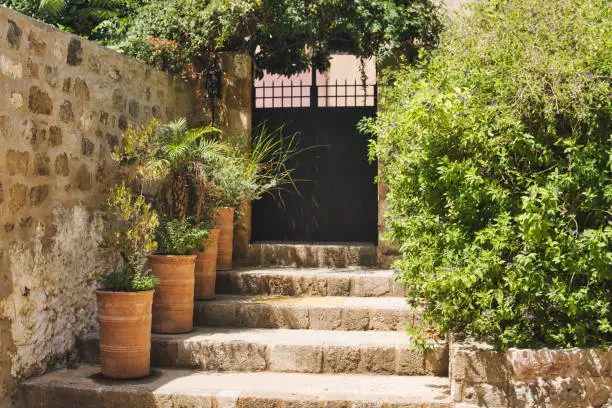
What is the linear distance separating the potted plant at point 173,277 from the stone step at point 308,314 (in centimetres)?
34

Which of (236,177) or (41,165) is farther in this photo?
(236,177)

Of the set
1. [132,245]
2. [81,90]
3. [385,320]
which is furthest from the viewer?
[385,320]

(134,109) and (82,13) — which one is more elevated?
(82,13)

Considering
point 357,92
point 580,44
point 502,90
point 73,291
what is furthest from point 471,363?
point 357,92

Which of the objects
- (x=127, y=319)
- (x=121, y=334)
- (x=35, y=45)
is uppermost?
(x=35, y=45)

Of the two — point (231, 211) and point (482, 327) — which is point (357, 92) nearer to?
point (231, 211)

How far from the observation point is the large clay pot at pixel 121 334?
520 centimetres

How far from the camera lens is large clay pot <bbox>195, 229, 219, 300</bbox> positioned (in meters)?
6.45

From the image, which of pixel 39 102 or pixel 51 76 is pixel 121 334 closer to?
pixel 39 102

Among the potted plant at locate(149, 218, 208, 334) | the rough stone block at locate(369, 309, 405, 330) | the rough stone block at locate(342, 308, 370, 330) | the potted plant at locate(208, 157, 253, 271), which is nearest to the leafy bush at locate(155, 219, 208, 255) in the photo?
the potted plant at locate(149, 218, 208, 334)

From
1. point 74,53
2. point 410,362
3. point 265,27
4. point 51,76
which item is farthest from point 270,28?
point 410,362

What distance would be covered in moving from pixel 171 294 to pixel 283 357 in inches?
42.3

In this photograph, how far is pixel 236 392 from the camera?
4879 mm

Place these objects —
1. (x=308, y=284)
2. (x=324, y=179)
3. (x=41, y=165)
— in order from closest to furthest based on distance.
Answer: (x=41, y=165) → (x=308, y=284) → (x=324, y=179)
